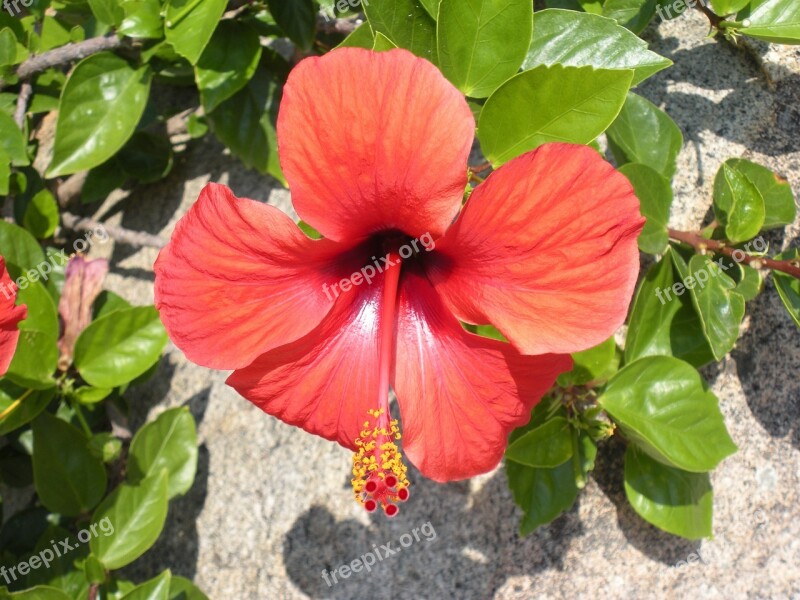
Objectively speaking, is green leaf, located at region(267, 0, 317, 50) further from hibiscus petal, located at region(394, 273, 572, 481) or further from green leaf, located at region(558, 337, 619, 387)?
green leaf, located at region(558, 337, 619, 387)

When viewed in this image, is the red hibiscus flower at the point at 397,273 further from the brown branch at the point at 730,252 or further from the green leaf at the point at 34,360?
the green leaf at the point at 34,360

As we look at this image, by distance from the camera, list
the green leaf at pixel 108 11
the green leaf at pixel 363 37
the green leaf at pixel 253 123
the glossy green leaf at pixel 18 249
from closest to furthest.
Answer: the green leaf at pixel 363 37
the green leaf at pixel 108 11
the glossy green leaf at pixel 18 249
the green leaf at pixel 253 123

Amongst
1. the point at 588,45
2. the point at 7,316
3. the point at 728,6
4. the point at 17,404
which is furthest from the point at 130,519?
the point at 728,6

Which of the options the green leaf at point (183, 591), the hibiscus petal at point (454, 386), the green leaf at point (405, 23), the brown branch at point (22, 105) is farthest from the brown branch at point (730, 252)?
the brown branch at point (22, 105)

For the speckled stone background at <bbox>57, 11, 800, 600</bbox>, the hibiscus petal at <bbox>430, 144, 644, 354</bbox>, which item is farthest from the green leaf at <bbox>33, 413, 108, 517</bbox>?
the hibiscus petal at <bbox>430, 144, 644, 354</bbox>

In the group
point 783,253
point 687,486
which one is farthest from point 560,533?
point 783,253

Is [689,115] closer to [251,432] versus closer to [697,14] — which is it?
[697,14]

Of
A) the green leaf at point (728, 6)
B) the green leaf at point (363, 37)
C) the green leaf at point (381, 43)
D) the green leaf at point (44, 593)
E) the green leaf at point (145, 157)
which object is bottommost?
the green leaf at point (44, 593)
